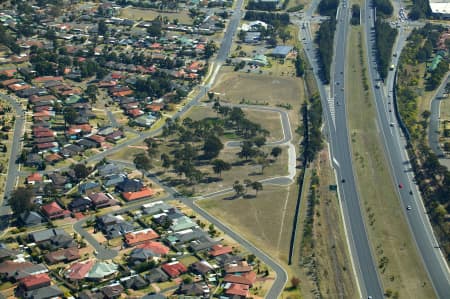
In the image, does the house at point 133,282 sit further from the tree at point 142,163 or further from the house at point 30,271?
the tree at point 142,163

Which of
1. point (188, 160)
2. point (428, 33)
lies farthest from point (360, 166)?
point (428, 33)

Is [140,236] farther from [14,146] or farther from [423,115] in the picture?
[423,115]

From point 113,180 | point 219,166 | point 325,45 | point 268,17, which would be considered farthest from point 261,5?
point 113,180

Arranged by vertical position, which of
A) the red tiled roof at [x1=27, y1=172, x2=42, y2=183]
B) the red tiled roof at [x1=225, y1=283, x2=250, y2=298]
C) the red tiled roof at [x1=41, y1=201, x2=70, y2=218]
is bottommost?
the red tiled roof at [x1=27, y1=172, x2=42, y2=183]

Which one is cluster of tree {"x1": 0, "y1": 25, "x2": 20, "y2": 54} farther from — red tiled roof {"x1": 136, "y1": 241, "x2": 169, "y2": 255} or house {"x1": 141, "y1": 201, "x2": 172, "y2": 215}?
red tiled roof {"x1": 136, "y1": 241, "x2": 169, "y2": 255}

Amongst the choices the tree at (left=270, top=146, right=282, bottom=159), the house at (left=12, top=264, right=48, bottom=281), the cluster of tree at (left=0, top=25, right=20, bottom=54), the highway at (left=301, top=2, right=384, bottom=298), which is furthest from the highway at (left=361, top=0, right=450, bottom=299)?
the cluster of tree at (left=0, top=25, right=20, bottom=54)
